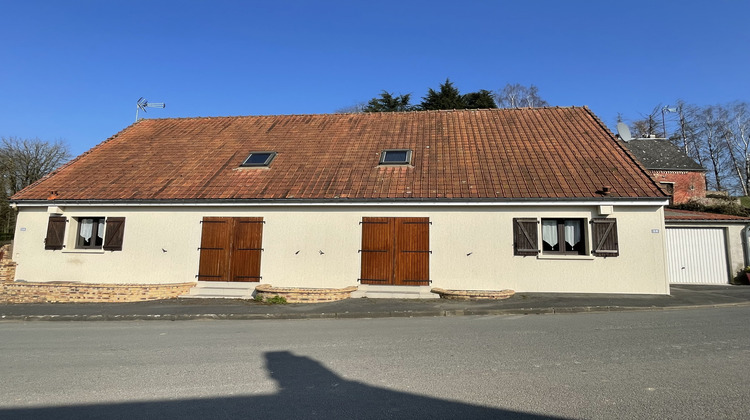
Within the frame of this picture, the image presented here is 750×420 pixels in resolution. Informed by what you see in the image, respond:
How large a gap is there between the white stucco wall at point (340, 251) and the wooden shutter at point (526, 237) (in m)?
0.16

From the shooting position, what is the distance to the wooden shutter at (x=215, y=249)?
11.1 m

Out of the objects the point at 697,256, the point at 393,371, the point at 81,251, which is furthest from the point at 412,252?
the point at 697,256

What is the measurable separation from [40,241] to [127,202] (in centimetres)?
315

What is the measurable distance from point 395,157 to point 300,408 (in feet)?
32.1

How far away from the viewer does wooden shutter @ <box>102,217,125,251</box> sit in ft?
37.7

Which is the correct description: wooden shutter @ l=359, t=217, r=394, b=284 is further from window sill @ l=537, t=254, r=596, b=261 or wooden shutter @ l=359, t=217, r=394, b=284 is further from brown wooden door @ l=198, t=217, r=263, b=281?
window sill @ l=537, t=254, r=596, b=261

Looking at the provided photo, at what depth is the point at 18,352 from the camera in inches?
235

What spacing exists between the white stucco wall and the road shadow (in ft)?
22.0

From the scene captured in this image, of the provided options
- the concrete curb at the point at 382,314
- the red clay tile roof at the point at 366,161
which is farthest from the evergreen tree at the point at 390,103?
the concrete curb at the point at 382,314

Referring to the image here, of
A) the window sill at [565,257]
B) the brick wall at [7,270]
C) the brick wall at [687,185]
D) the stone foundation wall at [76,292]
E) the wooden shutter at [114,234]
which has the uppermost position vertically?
the brick wall at [687,185]

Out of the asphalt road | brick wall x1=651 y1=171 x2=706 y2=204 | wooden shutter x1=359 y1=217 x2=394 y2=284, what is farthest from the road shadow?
brick wall x1=651 y1=171 x2=706 y2=204

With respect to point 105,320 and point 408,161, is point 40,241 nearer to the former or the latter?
point 105,320

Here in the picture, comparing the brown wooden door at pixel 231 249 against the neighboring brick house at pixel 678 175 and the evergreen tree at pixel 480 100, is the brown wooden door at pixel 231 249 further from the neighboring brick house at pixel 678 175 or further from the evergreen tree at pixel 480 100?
the neighboring brick house at pixel 678 175

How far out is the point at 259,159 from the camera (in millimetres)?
13312
